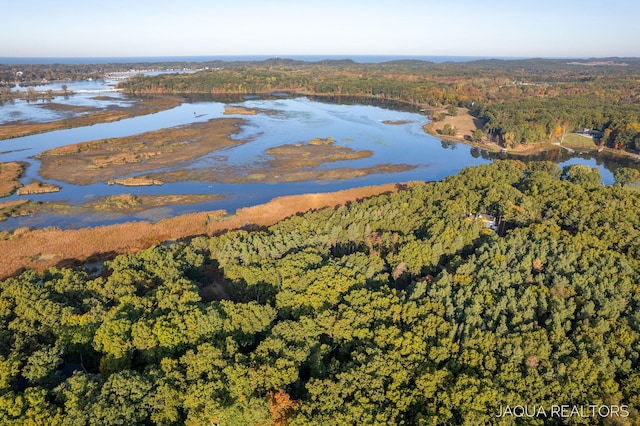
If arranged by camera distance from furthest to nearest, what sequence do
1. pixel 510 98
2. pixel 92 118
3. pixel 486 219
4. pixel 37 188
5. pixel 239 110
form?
pixel 510 98 → pixel 239 110 → pixel 92 118 → pixel 37 188 → pixel 486 219

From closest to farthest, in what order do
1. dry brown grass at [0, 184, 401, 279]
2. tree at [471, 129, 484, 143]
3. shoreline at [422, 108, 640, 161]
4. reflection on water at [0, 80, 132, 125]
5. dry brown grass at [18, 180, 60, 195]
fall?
1. dry brown grass at [0, 184, 401, 279]
2. dry brown grass at [18, 180, 60, 195]
3. shoreline at [422, 108, 640, 161]
4. tree at [471, 129, 484, 143]
5. reflection on water at [0, 80, 132, 125]

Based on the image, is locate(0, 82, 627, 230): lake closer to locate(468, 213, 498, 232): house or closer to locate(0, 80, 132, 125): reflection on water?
locate(0, 80, 132, 125): reflection on water

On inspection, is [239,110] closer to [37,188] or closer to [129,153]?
[129,153]

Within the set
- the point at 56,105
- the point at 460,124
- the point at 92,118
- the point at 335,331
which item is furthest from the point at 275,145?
the point at 56,105

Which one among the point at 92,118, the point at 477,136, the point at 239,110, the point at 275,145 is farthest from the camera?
the point at 239,110

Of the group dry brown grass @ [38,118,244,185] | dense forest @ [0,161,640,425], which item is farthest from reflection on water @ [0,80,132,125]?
dense forest @ [0,161,640,425]
